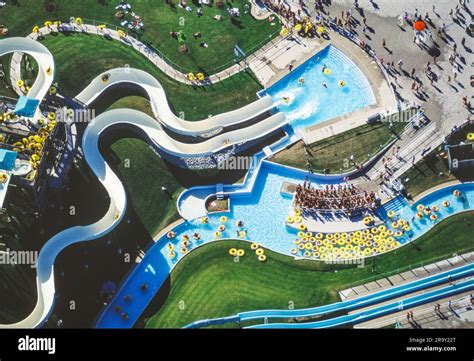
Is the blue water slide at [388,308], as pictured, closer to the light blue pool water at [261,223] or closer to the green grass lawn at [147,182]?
the light blue pool water at [261,223]

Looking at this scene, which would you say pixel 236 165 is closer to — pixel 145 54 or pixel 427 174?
pixel 145 54

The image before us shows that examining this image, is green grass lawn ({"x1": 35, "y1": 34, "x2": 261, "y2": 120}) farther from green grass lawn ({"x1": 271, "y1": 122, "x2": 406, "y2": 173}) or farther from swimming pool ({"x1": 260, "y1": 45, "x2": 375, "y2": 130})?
green grass lawn ({"x1": 271, "y1": 122, "x2": 406, "y2": 173})

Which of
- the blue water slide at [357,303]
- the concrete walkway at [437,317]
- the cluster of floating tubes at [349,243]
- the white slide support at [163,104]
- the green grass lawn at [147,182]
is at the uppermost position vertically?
the white slide support at [163,104]

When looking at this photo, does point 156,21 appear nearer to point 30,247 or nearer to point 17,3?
point 17,3

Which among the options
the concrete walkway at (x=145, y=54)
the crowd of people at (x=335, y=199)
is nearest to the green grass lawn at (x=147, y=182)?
the concrete walkway at (x=145, y=54)

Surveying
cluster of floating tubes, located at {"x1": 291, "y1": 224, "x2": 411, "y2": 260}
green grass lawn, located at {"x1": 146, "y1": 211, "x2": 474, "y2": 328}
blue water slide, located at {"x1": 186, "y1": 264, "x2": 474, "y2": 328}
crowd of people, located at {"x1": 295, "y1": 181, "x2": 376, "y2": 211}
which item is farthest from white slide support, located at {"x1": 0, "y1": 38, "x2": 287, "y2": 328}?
blue water slide, located at {"x1": 186, "y1": 264, "x2": 474, "y2": 328}

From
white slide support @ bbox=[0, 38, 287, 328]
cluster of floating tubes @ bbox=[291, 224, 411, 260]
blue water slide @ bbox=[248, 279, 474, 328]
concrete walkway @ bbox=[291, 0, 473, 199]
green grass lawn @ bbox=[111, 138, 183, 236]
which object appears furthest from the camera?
concrete walkway @ bbox=[291, 0, 473, 199]
